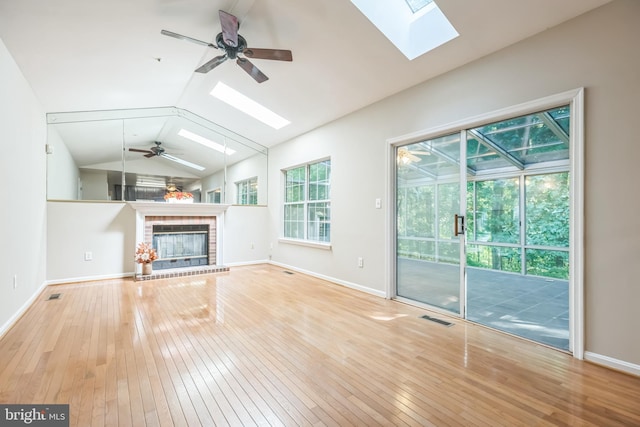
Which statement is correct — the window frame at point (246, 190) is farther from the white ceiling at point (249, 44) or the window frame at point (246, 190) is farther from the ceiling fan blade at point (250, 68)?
the ceiling fan blade at point (250, 68)

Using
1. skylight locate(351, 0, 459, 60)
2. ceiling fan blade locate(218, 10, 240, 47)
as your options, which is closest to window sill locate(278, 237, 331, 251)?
skylight locate(351, 0, 459, 60)

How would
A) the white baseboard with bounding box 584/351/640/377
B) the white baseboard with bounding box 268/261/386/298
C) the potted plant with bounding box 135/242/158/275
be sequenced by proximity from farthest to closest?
the potted plant with bounding box 135/242/158/275 → the white baseboard with bounding box 268/261/386/298 → the white baseboard with bounding box 584/351/640/377

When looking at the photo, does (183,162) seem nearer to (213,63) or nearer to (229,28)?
(213,63)

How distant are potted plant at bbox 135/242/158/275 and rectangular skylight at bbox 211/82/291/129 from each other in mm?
2885

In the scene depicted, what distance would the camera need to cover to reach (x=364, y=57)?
10.7 ft

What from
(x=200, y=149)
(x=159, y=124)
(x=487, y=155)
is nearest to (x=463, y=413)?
(x=487, y=155)

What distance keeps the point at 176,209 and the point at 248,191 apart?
2133 millimetres

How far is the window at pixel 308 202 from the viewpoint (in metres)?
5.11

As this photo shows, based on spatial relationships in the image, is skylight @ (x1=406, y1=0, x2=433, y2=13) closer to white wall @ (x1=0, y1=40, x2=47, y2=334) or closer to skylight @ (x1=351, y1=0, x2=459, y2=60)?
skylight @ (x1=351, y1=0, x2=459, y2=60)

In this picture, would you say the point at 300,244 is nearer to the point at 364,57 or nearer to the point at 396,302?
the point at 396,302

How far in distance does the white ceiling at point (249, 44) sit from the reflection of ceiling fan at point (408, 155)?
77 cm

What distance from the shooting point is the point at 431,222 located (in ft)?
11.4

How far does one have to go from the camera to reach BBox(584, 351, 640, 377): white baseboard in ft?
6.65

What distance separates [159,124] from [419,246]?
17.2 ft
